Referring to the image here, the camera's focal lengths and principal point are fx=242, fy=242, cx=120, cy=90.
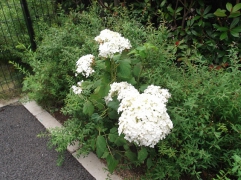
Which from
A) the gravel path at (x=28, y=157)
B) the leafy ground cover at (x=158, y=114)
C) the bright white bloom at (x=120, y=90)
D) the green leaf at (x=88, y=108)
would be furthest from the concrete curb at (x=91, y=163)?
the bright white bloom at (x=120, y=90)

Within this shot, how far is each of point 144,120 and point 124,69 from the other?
486mm

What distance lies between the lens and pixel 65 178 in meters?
2.33

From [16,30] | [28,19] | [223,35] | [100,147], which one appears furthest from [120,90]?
[16,30]

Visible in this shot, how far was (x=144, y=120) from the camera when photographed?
1582 mm

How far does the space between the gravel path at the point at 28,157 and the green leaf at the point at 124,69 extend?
1.08 metres

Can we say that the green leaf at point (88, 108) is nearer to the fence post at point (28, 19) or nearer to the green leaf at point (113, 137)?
the green leaf at point (113, 137)

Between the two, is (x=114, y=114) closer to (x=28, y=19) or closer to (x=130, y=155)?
(x=130, y=155)

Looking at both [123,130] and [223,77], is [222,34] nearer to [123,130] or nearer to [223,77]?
[223,77]

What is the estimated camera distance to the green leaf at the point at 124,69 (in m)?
1.88

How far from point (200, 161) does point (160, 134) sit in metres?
0.54

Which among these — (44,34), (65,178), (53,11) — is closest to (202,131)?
(65,178)

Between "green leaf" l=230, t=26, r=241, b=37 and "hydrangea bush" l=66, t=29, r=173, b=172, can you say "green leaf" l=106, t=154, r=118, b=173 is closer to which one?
"hydrangea bush" l=66, t=29, r=173, b=172

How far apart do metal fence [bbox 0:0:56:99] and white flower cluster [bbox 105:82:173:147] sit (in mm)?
2659

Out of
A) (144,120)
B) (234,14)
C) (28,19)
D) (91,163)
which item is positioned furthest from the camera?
(28,19)
